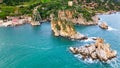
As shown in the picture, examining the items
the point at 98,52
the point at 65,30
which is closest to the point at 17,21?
the point at 65,30

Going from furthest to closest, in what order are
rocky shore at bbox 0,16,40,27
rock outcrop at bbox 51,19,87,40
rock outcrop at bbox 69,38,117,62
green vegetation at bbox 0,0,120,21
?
green vegetation at bbox 0,0,120,21 → rocky shore at bbox 0,16,40,27 → rock outcrop at bbox 51,19,87,40 → rock outcrop at bbox 69,38,117,62

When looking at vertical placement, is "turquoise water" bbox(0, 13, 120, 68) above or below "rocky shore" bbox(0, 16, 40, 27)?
below

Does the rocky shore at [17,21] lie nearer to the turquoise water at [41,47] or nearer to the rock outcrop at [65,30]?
the turquoise water at [41,47]

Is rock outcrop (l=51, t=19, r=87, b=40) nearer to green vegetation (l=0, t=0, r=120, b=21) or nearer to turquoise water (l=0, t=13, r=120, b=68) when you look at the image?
turquoise water (l=0, t=13, r=120, b=68)

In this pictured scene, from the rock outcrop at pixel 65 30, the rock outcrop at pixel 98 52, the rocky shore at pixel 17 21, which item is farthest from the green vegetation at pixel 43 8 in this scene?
the rock outcrop at pixel 98 52

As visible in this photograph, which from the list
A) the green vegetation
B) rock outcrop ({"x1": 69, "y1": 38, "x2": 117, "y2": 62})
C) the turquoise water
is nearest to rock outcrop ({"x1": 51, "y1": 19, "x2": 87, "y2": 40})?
the turquoise water

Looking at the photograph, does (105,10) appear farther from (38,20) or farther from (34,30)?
(34,30)
